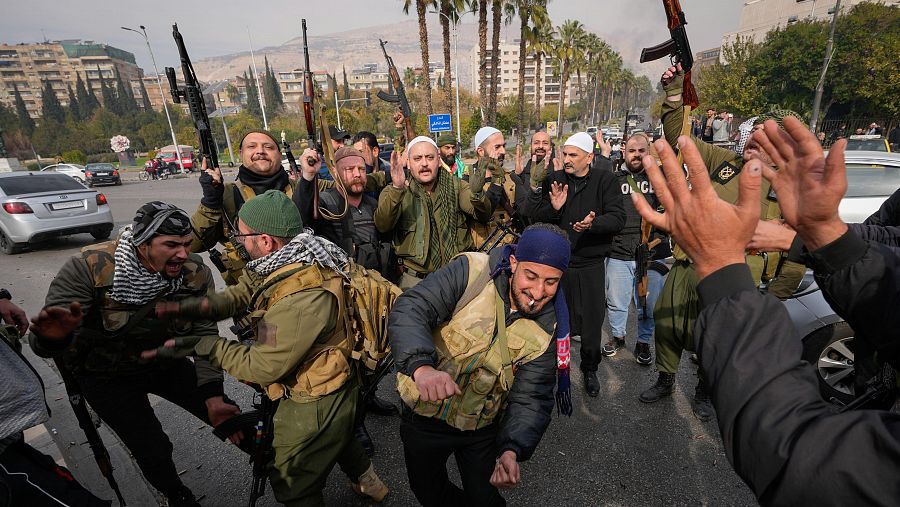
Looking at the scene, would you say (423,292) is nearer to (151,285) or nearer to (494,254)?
(494,254)

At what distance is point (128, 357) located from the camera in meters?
2.19

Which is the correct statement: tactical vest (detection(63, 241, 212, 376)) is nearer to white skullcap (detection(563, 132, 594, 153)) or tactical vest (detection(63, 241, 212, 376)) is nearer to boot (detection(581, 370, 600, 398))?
boot (detection(581, 370, 600, 398))

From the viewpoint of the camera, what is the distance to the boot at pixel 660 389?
11.0ft

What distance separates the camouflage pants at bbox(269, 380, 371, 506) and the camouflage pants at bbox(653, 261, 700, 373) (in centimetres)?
254

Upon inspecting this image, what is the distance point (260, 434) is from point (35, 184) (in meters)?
9.97

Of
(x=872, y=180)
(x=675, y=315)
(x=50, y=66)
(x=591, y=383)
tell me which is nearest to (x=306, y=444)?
(x=591, y=383)

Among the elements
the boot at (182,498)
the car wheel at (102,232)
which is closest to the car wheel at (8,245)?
the car wheel at (102,232)

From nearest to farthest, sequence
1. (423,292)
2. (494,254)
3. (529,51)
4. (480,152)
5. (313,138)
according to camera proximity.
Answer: (423,292)
(494,254)
(313,138)
(480,152)
(529,51)

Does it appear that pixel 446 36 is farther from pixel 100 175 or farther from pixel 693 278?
pixel 693 278

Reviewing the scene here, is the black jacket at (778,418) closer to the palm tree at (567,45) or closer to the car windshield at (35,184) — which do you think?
the car windshield at (35,184)

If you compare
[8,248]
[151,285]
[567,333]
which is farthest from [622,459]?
[8,248]

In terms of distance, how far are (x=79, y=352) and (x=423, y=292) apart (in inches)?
71.6

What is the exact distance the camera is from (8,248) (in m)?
8.24

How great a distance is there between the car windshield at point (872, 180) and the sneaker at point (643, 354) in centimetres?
337
